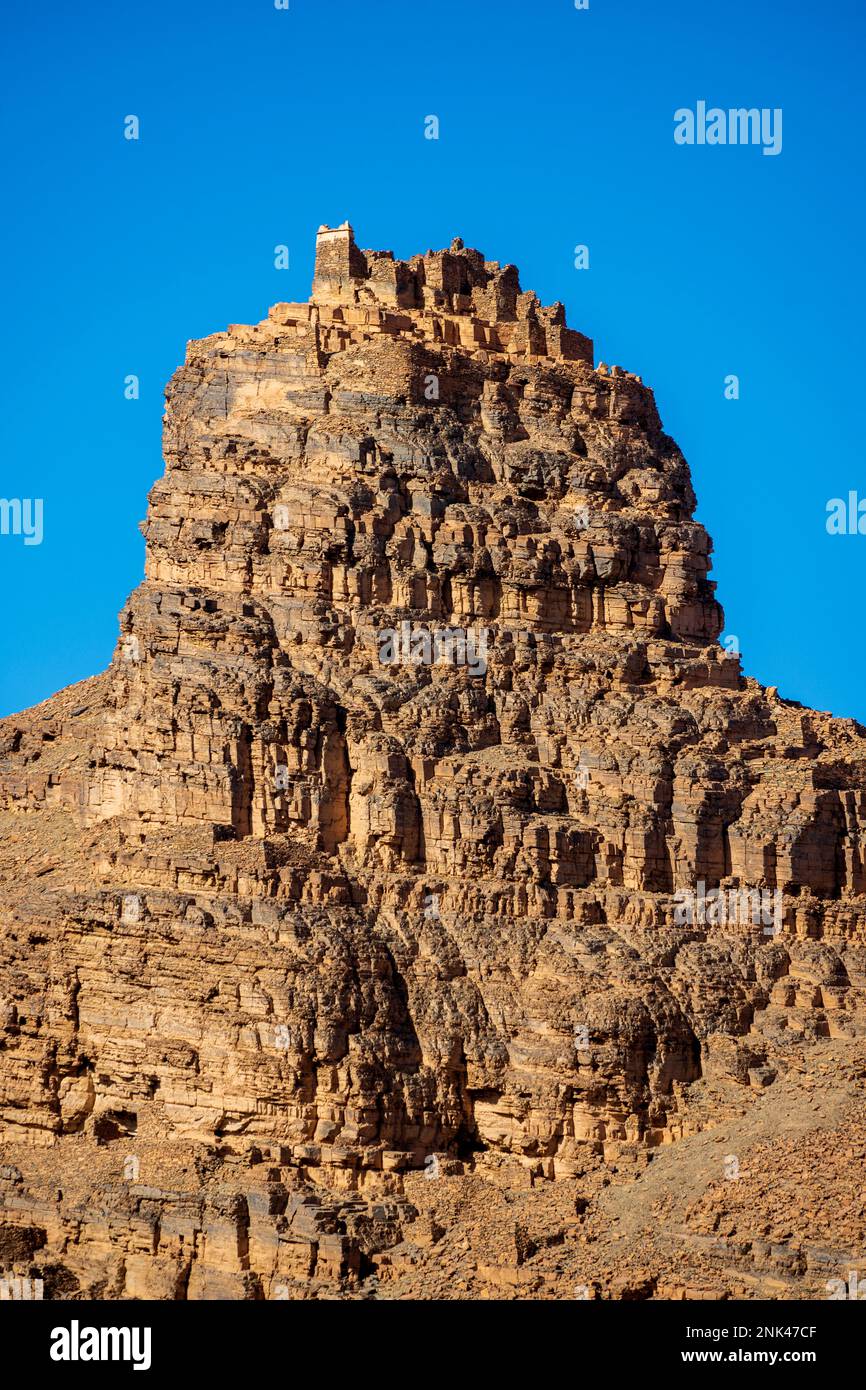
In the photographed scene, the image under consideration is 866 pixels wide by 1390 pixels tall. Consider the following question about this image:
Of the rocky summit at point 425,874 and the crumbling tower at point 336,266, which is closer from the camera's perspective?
the rocky summit at point 425,874

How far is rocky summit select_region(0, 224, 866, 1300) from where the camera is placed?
309ft

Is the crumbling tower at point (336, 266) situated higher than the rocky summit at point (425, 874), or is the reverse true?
the crumbling tower at point (336, 266)

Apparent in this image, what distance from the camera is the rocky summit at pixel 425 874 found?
94312 millimetres

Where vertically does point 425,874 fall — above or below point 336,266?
below

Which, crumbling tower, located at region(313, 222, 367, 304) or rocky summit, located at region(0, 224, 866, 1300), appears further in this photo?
crumbling tower, located at region(313, 222, 367, 304)

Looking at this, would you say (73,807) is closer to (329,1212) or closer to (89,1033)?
(89,1033)

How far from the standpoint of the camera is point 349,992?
319ft

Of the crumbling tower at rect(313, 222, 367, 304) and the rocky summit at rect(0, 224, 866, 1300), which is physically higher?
the crumbling tower at rect(313, 222, 367, 304)

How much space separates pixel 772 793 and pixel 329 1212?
18.0 meters

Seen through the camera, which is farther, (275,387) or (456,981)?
(275,387)

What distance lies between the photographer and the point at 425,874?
10194 centimetres

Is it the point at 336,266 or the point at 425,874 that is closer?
the point at 425,874
